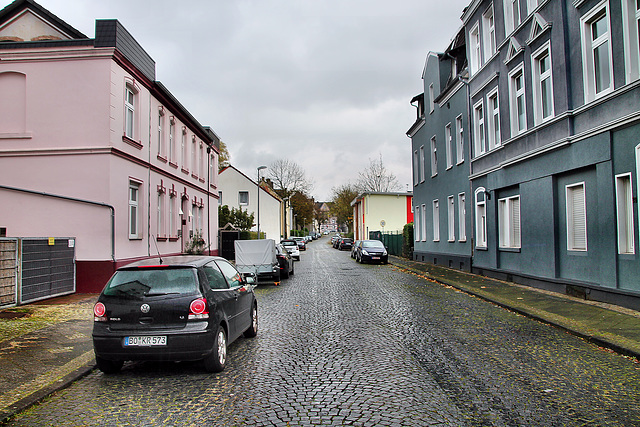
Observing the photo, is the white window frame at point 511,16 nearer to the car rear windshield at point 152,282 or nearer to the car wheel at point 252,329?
the car wheel at point 252,329

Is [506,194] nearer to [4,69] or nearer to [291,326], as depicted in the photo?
[291,326]

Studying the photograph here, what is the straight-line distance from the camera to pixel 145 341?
6.34 m

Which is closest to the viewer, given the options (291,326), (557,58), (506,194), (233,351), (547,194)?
(233,351)

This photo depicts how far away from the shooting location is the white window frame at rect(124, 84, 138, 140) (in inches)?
704

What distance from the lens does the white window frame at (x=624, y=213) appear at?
37.0ft

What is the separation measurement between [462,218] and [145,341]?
19.9 metres

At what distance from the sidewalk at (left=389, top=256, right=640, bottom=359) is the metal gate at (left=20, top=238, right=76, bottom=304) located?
11630 millimetres

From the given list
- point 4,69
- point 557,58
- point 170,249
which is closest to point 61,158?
point 4,69

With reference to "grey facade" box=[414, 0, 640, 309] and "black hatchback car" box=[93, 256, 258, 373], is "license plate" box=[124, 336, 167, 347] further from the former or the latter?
"grey facade" box=[414, 0, 640, 309]

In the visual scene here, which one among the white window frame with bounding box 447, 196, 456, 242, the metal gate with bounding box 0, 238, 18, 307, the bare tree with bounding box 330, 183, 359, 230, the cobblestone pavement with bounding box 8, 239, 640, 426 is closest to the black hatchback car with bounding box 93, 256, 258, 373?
the cobblestone pavement with bounding box 8, 239, 640, 426

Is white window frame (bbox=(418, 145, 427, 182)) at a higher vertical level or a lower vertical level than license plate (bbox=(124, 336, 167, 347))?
higher

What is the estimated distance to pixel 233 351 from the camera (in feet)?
25.7

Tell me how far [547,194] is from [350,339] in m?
9.23

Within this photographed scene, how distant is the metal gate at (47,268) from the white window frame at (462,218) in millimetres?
16200
